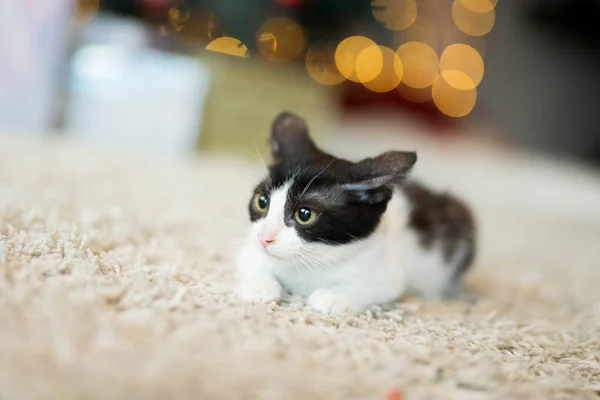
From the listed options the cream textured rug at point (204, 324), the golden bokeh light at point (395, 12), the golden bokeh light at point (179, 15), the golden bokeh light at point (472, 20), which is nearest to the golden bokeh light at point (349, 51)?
the golden bokeh light at point (395, 12)

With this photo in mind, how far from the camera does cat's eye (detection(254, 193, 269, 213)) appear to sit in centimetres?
104

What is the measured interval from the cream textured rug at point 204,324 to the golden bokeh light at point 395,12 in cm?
277

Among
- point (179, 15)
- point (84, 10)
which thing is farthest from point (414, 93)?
point (84, 10)

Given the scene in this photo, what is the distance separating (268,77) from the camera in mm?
3586

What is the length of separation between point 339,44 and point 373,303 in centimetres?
332

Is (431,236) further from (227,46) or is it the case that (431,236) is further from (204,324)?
(227,46)

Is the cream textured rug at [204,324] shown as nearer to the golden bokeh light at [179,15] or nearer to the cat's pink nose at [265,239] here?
the cat's pink nose at [265,239]

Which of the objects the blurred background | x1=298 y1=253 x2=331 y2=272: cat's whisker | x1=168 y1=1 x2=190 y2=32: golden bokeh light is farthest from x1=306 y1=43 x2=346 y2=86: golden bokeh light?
x1=298 y1=253 x2=331 y2=272: cat's whisker

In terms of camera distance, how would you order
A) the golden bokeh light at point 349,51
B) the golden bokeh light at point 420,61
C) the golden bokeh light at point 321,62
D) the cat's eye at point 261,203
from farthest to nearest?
the golden bokeh light at point 420,61 → the golden bokeh light at point 349,51 → the golden bokeh light at point 321,62 → the cat's eye at point 261,203

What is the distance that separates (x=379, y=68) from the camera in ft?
14.9

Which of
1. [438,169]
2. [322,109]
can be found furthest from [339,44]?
[438,169]

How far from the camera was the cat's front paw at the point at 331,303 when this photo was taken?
3.12 feet

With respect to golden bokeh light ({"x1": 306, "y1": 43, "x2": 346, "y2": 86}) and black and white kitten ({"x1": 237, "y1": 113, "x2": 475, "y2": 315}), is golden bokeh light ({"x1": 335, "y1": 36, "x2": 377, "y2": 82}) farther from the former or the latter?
black and white kitten ({"x1": 237, "y1": 113, "x2": 475, "y2": 315})

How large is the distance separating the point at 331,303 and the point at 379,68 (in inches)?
153
